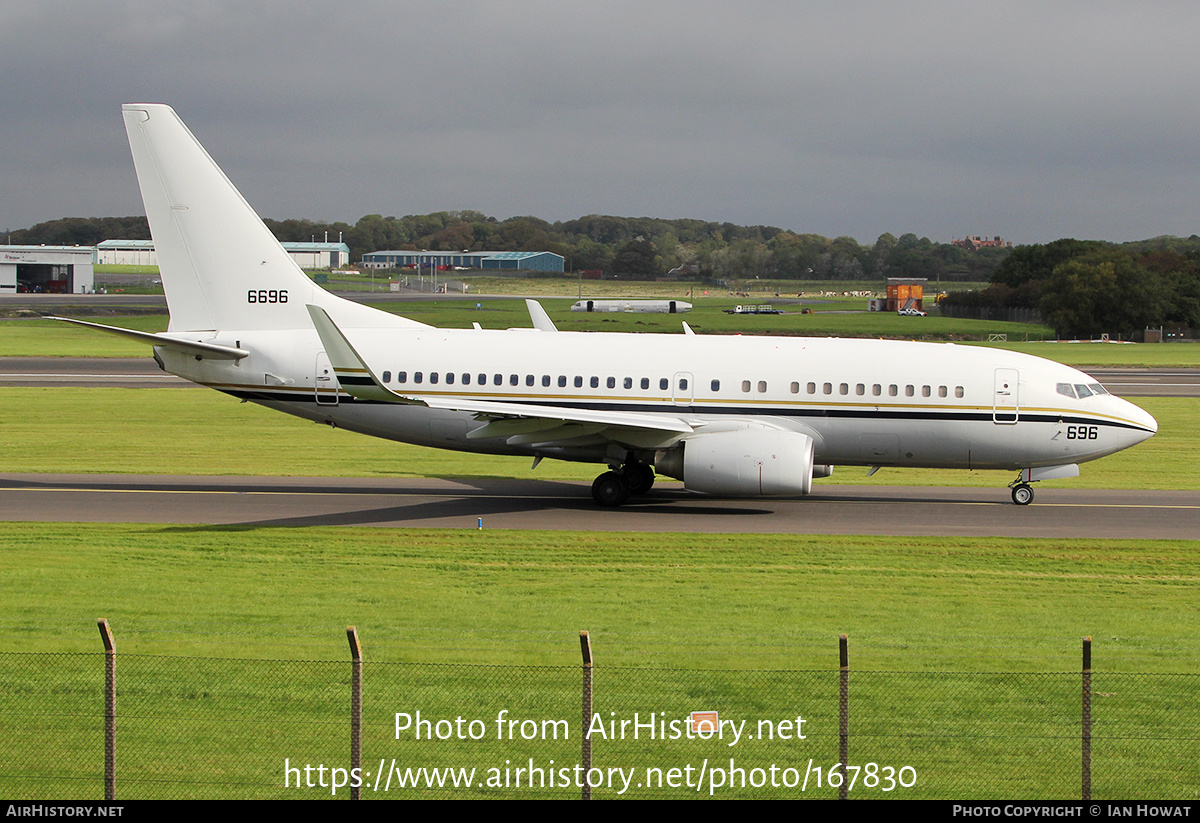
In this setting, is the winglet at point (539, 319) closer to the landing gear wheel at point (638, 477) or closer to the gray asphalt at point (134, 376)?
the landing gear wheel at point (638, 477)

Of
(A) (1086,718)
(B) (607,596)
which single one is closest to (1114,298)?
(B) (607,596)

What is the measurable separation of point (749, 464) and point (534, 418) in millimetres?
4816

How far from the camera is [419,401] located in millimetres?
22781

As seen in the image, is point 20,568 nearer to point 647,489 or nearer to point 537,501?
point 537,501

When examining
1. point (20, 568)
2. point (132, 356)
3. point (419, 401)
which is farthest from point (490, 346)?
point (132, 356)

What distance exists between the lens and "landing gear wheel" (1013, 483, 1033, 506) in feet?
93.1

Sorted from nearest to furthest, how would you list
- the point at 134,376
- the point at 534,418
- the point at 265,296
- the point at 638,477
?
the point at 534,418
the point at 638,477
the point at 265,296
the point at 134,376

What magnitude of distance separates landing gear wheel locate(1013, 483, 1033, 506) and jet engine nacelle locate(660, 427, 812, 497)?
619 cm

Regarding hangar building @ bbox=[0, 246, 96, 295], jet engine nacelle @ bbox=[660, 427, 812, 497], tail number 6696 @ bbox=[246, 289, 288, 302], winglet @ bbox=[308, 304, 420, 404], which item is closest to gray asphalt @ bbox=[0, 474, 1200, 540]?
jet engine nacelle @ bbox=[660, 427, 812, 497]

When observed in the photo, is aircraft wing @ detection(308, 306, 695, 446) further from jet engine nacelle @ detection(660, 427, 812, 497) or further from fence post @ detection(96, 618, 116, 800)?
fence post @ detection(96, 618, 116, 800)

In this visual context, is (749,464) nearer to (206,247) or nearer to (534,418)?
(534,418)

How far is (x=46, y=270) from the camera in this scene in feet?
531

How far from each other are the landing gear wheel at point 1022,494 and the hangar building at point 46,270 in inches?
6063
